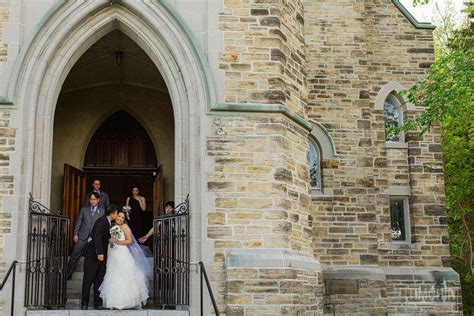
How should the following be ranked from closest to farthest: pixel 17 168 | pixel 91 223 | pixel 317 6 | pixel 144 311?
pixel 144 311, pixel 17 168, pixel 91 223, pixel 317 6

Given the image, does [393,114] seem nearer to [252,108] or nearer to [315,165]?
[315,165]

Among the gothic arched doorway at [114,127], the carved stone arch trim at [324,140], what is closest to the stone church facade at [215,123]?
the gothic arched doorway at [114,127]

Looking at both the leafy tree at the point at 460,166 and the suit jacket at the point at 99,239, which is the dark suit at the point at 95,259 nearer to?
the suit jacket at the point at 99,239

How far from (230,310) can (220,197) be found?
166cm

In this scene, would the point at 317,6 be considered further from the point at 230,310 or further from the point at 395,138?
the point at 230,310

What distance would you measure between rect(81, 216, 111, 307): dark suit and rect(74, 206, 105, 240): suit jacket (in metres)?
0.97

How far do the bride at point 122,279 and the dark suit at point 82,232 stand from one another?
3.91 feet

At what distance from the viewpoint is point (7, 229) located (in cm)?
1012

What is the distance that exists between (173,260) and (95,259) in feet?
3.85

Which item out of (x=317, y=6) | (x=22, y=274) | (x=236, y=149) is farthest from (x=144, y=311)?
(x=317, y=6)

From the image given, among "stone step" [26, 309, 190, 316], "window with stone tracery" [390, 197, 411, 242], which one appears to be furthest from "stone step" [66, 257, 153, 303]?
"window with stone tracery" [390, 197, 411, 242]

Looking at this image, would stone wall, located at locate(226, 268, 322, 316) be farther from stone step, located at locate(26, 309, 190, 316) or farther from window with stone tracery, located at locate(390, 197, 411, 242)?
window with stone tracery, located at locate(390, 197, 411, 242)

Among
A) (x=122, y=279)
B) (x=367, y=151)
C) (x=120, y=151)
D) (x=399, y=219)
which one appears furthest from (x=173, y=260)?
(x=399, y=219)

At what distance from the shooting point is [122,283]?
33.1ft
